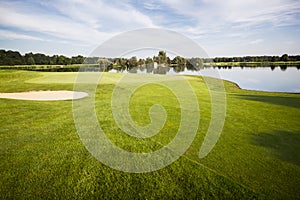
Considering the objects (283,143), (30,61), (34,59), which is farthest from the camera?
(34,59)

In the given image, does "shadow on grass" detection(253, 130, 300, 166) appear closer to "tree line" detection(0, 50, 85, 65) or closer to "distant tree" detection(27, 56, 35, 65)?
"tree line" detection(0, 50, 85, 65)

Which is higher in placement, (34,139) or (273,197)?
(34,139)

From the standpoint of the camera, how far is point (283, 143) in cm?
582

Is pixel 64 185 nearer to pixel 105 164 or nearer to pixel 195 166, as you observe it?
pixel 105 164

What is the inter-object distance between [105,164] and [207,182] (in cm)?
226

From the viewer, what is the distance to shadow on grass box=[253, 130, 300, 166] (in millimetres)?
5047

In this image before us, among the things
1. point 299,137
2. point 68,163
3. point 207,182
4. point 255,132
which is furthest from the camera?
point 255,132

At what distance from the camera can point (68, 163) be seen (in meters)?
4.41

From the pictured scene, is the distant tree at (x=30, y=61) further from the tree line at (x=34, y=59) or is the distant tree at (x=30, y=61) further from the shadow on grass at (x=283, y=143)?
the shadow on grass at (x=283, y=143)

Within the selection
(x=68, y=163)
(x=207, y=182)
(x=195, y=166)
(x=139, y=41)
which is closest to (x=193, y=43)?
(x=139, y=41)

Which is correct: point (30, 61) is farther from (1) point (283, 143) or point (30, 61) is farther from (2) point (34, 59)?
(1) point (283, 143)

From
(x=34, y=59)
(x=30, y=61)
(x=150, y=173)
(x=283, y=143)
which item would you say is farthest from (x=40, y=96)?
(x=34, y=59)

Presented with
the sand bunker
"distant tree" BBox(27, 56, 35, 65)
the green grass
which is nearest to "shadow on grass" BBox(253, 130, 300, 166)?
the green grass

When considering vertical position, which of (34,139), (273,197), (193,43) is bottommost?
(273,197)
